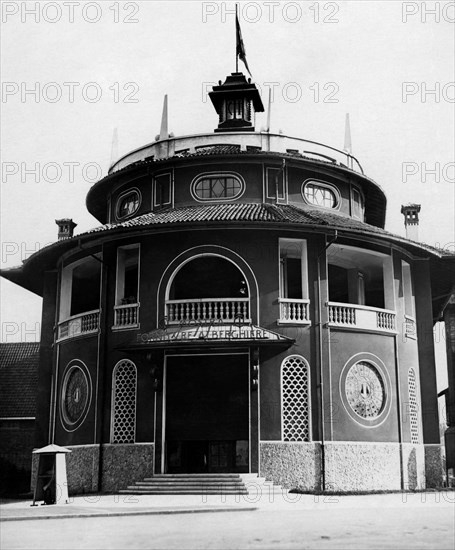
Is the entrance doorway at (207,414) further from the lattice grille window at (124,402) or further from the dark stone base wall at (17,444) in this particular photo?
the dark stone base wall at (17,444)

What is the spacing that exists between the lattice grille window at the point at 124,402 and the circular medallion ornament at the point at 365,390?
6831mm

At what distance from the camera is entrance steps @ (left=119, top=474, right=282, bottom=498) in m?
23.2

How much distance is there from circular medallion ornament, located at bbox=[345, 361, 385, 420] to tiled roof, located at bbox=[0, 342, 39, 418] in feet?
58.0

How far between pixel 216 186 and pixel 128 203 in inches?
149

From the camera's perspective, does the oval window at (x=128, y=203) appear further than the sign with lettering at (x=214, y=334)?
Yes

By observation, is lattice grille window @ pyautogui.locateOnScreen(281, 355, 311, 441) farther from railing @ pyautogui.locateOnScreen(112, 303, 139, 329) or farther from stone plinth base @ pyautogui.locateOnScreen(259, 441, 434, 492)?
railing @ pyautogui.locateOnScreen(112, 303, 139, 329)

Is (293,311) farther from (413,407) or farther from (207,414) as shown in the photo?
(413,407)

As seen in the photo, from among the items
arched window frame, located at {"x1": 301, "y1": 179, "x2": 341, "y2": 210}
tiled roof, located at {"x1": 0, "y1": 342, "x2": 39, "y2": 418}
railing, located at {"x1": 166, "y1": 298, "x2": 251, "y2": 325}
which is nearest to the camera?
railing, located at {"x1": 166, "y1": 298, "x2": 251, "y2": 325}

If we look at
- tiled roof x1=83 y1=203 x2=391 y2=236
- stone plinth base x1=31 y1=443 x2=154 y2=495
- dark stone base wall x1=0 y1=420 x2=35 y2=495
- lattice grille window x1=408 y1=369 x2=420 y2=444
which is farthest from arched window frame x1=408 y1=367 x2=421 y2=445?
dark stone base wall x1=0 y1=420 x2=35 y2=495

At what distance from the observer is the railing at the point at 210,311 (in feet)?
85.1

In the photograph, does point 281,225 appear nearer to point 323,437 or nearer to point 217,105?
point 323,437

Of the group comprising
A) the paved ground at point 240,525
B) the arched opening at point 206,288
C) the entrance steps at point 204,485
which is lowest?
the paved ground at point 240,525

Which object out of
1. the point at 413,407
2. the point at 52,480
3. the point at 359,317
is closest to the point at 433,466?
the point at 413,407

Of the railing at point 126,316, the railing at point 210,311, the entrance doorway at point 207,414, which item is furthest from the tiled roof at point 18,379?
the railing at point 210,311
